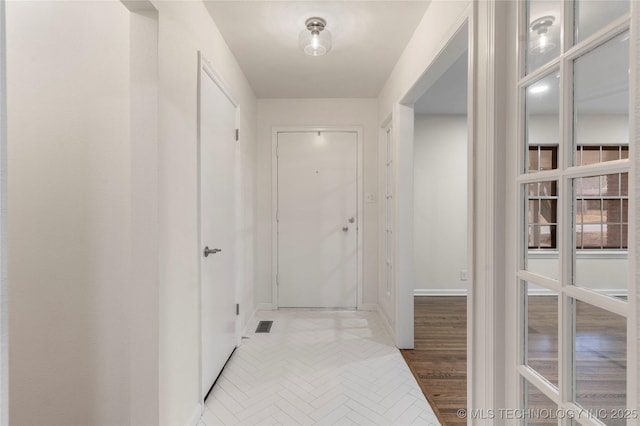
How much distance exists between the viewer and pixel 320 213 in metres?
3.67

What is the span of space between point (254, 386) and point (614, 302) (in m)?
1.99

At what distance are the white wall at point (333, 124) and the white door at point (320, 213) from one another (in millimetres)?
126

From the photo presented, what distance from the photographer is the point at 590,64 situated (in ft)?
2.97

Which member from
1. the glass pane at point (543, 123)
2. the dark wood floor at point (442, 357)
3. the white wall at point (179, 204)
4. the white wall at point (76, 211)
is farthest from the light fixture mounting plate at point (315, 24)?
the dark wood floor at point (442, 357)

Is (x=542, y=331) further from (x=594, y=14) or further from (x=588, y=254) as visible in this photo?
(x=594, y=14)

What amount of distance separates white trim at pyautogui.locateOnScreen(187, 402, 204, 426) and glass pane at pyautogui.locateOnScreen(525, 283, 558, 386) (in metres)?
1.61

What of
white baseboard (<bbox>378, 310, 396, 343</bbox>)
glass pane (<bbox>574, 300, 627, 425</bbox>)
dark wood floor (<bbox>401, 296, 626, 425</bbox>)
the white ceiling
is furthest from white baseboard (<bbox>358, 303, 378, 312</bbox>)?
glass pane (<bbox>574, 300, 627, 425</bbox>)

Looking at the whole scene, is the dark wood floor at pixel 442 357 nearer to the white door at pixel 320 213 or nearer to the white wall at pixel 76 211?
the white door at pixel 320 213

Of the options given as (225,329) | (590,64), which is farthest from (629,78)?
(225,329)

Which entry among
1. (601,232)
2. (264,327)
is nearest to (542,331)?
(601,232)

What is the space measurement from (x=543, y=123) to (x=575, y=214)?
32 cm

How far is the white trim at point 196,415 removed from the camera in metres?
1.69

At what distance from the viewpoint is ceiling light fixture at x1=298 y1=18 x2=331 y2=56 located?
211 centimetres

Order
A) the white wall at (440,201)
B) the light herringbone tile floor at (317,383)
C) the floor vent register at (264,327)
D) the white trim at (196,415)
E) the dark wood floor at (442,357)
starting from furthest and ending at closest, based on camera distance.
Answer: the white wall at (440,201)
the floor vent register at (264,327)
the dark wood floor at (442,357)
the light herringbone tile floor at (317,383)
the white trim at (196,415)
